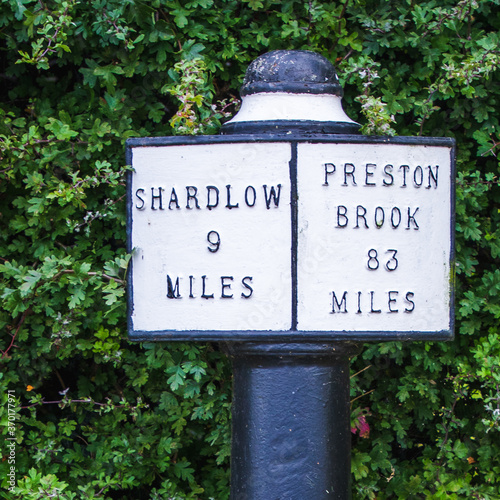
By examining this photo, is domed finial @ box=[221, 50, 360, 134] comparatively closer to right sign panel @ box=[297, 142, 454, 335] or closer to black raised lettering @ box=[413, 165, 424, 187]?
right sign panel @ box=[297, 142, 454, 335]

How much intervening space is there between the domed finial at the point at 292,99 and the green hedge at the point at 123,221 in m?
0.49

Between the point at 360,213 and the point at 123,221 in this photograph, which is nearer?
the point at 360,213

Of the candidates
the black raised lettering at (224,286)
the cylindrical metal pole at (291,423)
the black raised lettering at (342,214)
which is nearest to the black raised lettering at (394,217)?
the black raised lettering at (342,214)

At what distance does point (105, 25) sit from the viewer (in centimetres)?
259

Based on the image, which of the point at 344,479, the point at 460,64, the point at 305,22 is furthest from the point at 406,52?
the point at 344,479

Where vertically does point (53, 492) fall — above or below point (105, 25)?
below

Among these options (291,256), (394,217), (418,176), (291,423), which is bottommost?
(291,423)

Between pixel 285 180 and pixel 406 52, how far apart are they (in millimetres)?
1231

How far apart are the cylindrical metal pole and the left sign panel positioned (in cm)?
12

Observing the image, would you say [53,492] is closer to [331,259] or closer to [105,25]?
[331,259]

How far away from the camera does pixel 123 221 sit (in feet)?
8.90

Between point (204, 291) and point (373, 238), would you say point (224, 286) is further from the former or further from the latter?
point (373, 238)

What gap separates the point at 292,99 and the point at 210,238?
473 millimetres

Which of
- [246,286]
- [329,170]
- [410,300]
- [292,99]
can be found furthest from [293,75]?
[410,300]
